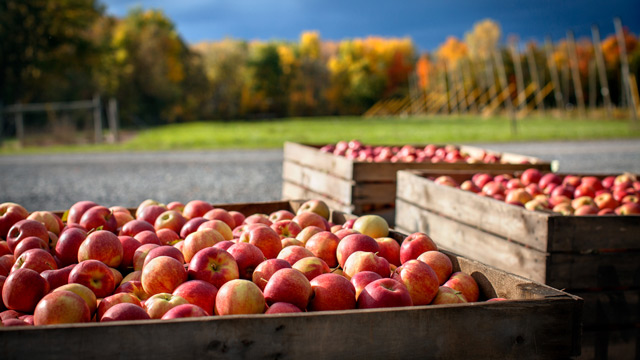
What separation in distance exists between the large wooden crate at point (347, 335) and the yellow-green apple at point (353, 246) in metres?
0.72

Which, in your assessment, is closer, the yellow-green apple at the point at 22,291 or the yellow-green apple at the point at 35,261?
the yellow-green apple at the point at 22,291

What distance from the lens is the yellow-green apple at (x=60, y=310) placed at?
1935mm

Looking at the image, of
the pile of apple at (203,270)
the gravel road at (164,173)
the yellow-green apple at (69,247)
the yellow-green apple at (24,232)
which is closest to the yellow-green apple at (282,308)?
the pile of apple at (203,270)

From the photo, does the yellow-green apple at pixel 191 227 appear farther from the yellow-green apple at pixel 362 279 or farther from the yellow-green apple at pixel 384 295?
the yellow-green apple at pixel 384 295

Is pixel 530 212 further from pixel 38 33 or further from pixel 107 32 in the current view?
pixel 107 32

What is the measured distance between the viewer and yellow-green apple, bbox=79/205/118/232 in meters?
3.18

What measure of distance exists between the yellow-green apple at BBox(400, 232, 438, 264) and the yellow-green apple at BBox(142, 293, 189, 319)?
3.47 feet

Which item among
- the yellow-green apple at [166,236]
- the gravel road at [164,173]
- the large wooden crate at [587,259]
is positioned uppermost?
the yellow-green apple at [166,236]

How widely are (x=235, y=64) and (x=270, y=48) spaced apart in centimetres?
729

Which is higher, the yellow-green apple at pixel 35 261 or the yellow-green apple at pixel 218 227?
the yellow-green apple at pixel 218 227

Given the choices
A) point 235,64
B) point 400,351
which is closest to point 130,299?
point 400,351

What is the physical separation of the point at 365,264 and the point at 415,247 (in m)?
0.33

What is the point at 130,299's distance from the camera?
2182mm

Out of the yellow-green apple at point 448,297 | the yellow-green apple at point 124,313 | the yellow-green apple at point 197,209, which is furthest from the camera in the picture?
the yellow-green apple at point 197,209
